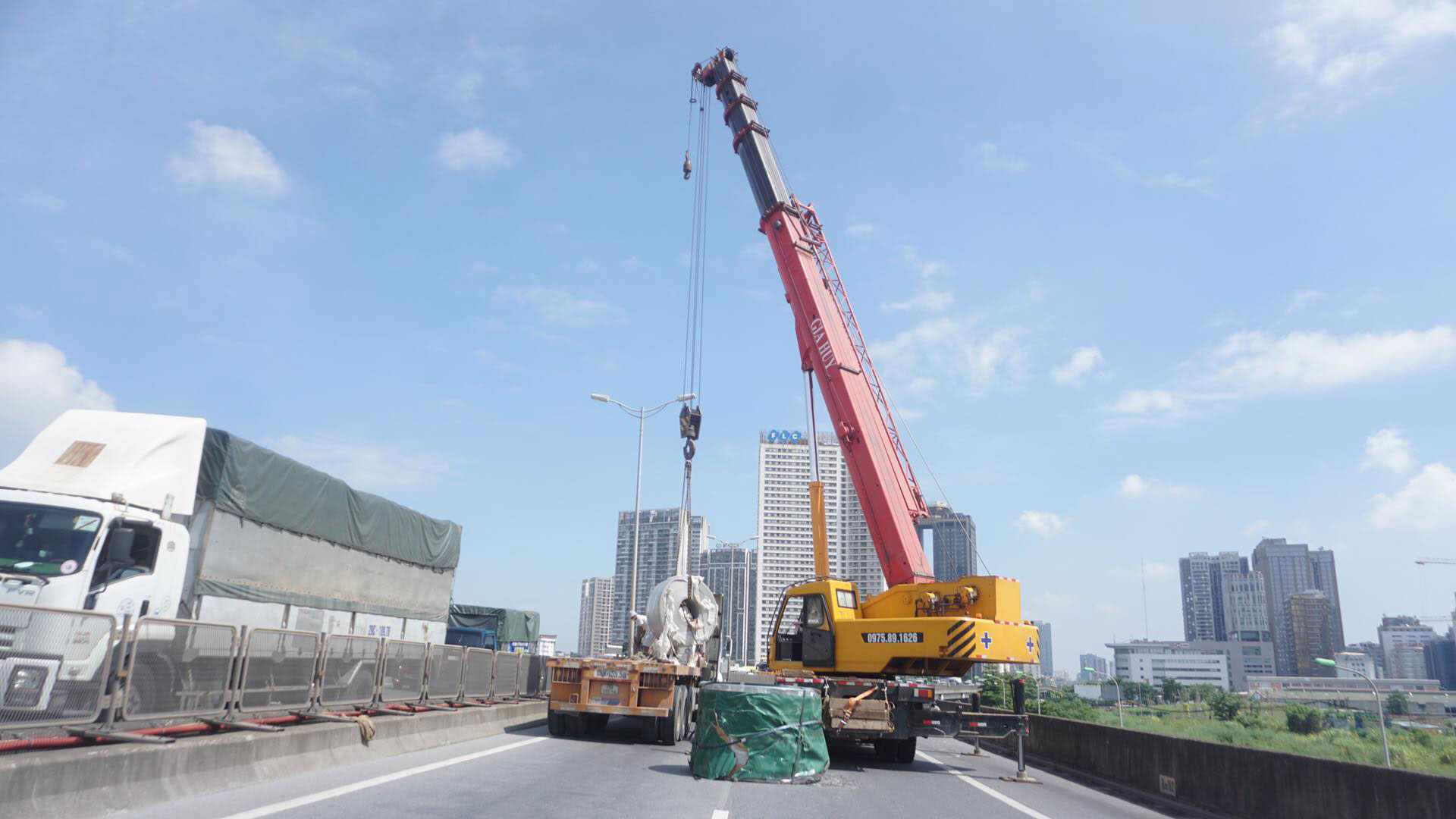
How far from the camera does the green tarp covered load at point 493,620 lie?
1282 inches

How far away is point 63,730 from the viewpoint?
7.41m

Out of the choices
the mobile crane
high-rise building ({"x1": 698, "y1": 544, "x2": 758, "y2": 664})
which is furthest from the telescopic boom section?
high-rise building ({"x1": 698, "y1": 544, "x2": 758, "y2": 664})

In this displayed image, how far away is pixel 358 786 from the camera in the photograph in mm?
8914

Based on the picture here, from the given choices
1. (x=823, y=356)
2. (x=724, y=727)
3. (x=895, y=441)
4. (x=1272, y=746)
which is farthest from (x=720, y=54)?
(x=1272, y=746)

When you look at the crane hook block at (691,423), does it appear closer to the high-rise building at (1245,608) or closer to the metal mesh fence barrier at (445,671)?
→ the metal mesh fence barrier at (445,671)

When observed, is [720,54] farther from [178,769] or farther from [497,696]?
[178,769]

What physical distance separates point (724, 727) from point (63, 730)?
715 cm

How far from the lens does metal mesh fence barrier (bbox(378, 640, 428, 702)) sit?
43.8 ft

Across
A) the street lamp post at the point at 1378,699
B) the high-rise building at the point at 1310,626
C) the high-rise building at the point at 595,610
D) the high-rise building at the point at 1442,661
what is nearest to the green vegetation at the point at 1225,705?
the street lamp post at the point at 1378,699

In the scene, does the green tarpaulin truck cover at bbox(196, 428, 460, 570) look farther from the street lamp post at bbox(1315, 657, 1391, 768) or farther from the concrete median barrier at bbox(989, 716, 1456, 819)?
the street lamp post at bbox(1315, 657, 1391, 768)

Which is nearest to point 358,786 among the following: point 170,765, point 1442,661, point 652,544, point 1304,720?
point 170,765

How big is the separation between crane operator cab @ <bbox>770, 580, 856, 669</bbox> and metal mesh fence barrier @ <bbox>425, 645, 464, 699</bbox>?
5.91 metres

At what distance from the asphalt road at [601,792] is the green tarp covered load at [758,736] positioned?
30 cm

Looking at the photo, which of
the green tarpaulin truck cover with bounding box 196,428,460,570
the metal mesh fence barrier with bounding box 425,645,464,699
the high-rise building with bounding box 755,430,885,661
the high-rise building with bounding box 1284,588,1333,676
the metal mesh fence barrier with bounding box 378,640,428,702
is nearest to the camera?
the metal mesh fence barrier with bounding box 378,640,428,702
